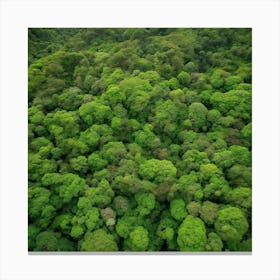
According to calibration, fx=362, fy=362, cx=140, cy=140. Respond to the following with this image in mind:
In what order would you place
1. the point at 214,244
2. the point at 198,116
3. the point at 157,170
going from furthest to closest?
the point at 198,116 → the point at 157,170 → the point at 214,244

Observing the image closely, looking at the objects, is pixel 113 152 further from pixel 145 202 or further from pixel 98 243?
pixel 98 243

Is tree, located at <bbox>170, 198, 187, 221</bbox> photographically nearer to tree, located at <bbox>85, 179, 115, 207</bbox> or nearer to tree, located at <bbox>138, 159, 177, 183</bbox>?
tree, located at <bbox>138, 159, 177, 183</bbox>

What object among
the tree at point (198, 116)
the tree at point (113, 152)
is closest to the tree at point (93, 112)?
the tree at point (113, 152)

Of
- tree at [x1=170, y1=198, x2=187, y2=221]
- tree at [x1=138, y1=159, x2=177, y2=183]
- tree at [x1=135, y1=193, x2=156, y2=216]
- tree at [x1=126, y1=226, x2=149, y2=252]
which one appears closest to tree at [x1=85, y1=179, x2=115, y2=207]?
tree at [x1=135, y1=193, x2=156, y2=216]

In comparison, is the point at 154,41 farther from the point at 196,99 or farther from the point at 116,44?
the point at 196,99

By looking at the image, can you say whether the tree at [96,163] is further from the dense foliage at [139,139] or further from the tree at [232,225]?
the tree at [232,225]

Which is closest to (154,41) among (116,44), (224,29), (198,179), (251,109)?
(116,44)

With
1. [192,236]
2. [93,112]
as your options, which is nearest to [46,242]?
[192,236]
